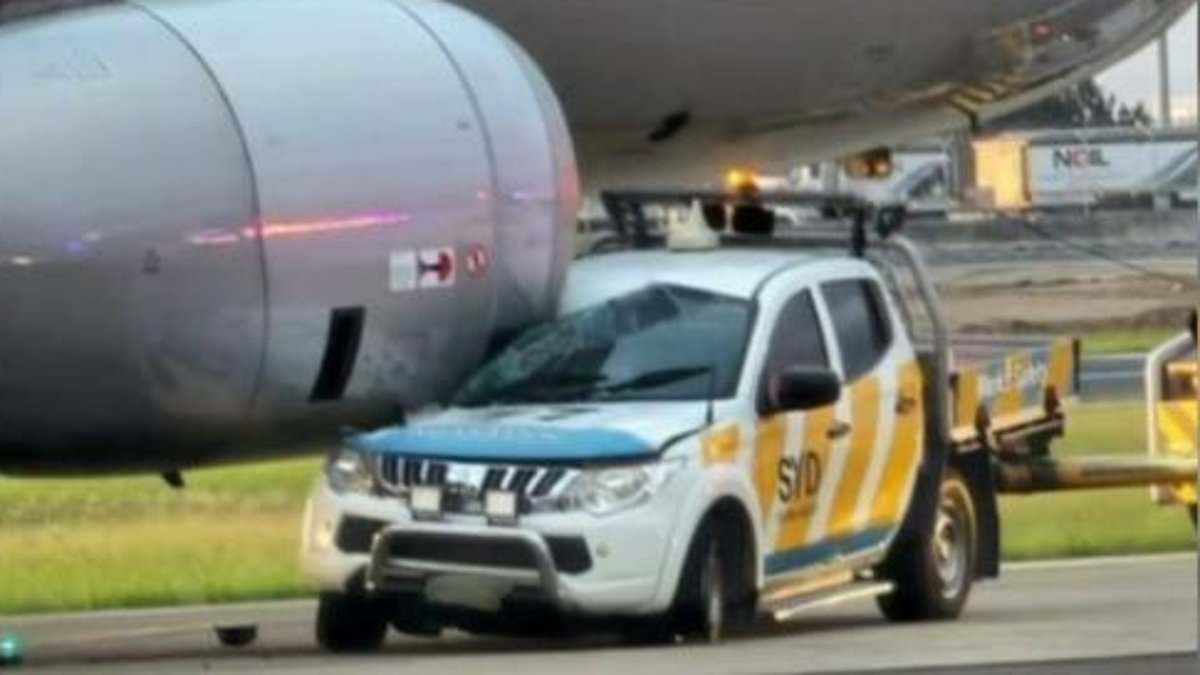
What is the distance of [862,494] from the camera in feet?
46.8

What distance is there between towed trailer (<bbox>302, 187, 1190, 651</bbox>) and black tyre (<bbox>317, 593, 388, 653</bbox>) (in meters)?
0.01

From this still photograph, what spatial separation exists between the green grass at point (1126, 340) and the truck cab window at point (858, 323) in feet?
13.2

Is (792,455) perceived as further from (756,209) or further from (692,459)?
(756,209)

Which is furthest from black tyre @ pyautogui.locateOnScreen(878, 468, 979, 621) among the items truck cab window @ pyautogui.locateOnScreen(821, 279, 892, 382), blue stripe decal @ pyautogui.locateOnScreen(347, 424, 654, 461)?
blue stripe decal @ pyautogui.locateOnScreen(347, 424, 654, 461)

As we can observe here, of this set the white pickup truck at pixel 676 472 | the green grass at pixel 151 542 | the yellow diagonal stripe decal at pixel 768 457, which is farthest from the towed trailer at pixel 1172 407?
the yellow diagonal stripe decal at pixel 768 457

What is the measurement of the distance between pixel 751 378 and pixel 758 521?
20.0 inches

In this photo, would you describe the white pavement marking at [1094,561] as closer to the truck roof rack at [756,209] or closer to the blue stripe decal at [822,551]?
the truck roof rack at [756,209]

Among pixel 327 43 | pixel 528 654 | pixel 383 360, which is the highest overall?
pixel 327 43

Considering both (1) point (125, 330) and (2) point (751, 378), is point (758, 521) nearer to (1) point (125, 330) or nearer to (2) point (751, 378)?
(2) point (751, 378)

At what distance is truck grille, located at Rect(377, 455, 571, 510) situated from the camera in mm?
12625

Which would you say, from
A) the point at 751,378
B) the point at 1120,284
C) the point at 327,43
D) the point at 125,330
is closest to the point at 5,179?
the point at 125,330

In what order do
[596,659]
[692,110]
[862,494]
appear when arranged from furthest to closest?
1. [692,110]
2. [862,494]
3. [596,659]

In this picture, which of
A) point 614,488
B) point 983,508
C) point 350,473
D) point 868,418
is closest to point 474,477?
point 614,488

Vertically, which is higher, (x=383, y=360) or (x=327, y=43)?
(x=327, y=43)
